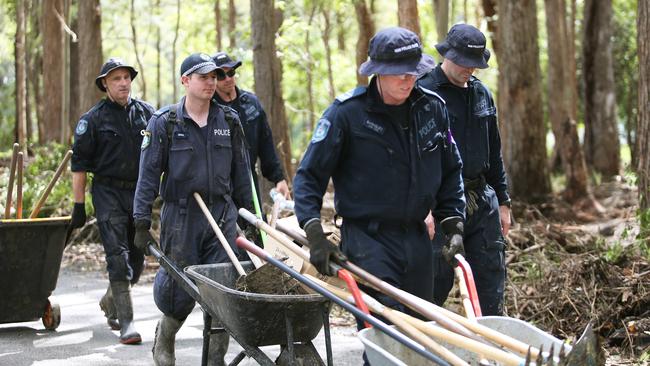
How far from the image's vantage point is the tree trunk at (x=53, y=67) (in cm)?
2269

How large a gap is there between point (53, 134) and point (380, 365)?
2140 cm

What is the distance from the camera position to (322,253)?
4.73 metres

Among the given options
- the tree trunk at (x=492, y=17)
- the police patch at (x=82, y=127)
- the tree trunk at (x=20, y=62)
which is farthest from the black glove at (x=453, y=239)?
the tree trunk at (x=20, y=62)

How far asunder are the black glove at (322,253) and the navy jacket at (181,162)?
1.96m

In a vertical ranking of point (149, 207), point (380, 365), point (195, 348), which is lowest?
point (195, 348)

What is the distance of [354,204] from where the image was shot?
16.7 ft

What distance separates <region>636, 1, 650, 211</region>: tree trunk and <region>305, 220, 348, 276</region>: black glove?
5.50 meters

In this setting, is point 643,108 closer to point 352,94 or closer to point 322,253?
Result: point 352,94

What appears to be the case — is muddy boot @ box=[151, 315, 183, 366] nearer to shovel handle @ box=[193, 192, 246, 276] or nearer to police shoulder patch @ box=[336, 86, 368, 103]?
shovel handle @ box=[193, 192, 246, 276]

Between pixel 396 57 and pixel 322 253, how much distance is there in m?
1.03

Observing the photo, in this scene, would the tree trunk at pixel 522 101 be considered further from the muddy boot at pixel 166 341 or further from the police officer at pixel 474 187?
the muddy boot at pixel 166 341

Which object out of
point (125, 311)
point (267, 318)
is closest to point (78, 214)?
point (125, 311)

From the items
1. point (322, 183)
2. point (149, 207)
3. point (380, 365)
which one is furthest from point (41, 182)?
point (380, 365)

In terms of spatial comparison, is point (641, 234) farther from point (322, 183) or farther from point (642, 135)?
point (322, 183)
